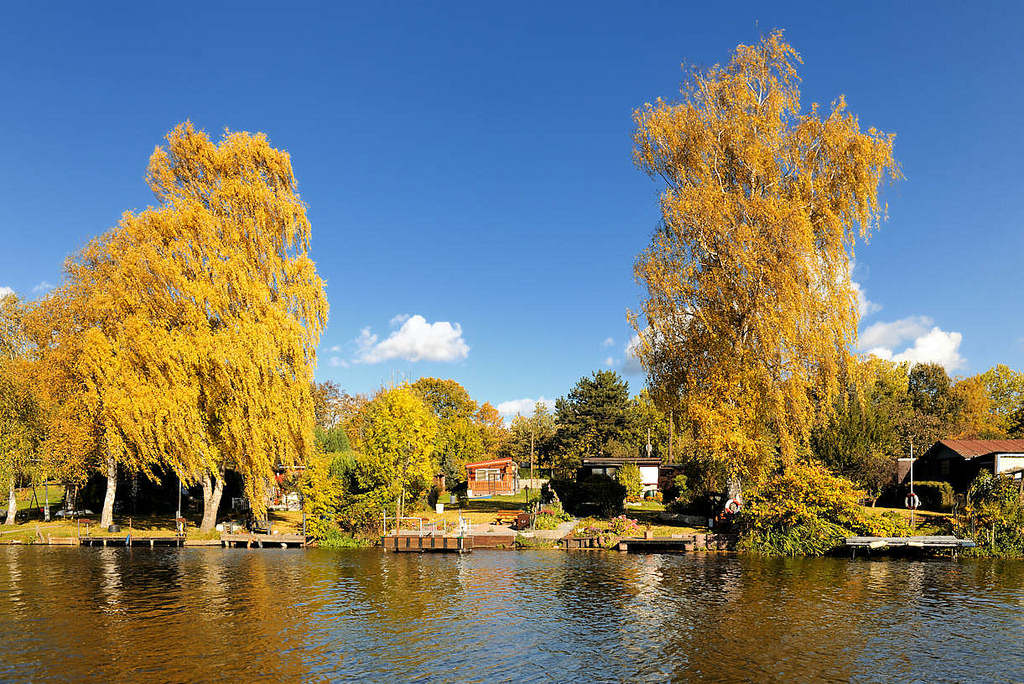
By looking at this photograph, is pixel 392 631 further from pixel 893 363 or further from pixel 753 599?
pixel 893 363

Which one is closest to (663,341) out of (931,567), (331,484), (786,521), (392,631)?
(786,521)

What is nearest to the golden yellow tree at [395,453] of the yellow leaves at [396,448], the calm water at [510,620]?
the yellow leaves at [396,448]

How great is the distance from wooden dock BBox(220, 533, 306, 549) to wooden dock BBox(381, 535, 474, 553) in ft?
25.5

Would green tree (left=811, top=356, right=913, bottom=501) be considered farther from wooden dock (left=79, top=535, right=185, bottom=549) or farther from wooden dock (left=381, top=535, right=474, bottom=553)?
wooden dock (left=79, top=535, right=185, bottom=549)

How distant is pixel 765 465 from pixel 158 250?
47.3 metres

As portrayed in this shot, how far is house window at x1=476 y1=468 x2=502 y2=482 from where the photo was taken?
99.2m

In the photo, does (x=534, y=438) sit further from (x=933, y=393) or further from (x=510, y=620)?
(x=510, y=620)

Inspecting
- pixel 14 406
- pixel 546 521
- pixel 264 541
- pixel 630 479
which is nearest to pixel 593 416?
pixel 630 479

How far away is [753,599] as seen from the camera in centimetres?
3316

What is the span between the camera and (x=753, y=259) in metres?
48.0

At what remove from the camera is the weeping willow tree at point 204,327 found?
165ft

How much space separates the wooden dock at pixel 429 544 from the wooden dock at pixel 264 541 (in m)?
7.78

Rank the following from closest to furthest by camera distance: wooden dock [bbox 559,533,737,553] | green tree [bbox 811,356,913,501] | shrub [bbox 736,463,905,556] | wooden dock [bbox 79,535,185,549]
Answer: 1. shrub [bbox 736,463,905,556]
2. wooden dock [bbox 559,533,737,553]
3. wooden dock [bbox 79,535,185,549]
4. green tree [bbox 811,356,913,501]

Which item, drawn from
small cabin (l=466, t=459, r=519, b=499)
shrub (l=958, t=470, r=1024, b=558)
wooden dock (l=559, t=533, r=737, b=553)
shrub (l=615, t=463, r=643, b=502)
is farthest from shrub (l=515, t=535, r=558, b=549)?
small cabin (l=466, t=459, r=519, b=499)
